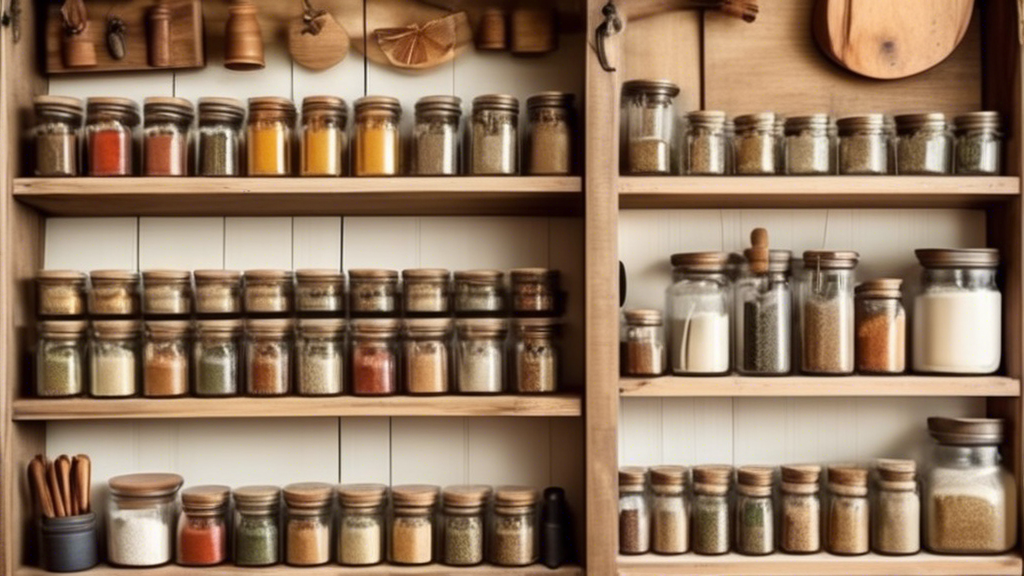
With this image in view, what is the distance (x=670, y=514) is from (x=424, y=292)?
63 centimetres

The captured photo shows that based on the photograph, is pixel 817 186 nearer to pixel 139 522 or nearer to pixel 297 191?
pixel 297 191

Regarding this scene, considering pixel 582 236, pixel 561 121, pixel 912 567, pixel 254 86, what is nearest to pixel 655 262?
pixel 582 236

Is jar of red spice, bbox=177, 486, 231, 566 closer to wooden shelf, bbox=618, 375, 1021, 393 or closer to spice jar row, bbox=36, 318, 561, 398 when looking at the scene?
spice jar row, bbox=36, 318, 561, 398

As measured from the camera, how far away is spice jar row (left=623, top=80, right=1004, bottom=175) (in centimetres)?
216

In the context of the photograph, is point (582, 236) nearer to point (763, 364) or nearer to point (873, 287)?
point (763, 364)

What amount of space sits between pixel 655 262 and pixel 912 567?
2.52 feet

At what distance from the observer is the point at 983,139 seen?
2168 mm

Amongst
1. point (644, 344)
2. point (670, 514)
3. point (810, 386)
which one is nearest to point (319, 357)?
point (644, 344)

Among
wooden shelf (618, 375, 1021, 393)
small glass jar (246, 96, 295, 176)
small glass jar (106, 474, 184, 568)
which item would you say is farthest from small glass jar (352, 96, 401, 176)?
small glass jar (106, 474, 184, 568)

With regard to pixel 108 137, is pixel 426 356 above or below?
below

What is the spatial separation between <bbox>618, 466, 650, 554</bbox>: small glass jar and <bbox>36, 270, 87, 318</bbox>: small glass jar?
1.10 metres

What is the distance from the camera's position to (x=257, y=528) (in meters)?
2.14

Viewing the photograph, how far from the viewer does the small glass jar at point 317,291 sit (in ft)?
7.11

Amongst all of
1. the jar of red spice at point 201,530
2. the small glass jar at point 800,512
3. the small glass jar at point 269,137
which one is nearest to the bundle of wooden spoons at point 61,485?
the jar of red spice at point 201,530
